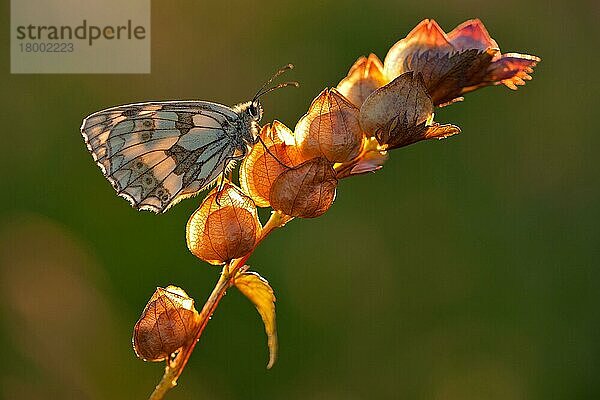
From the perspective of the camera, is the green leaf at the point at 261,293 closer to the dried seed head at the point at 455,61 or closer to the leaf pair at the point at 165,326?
the leaf pair at the point at 165,326

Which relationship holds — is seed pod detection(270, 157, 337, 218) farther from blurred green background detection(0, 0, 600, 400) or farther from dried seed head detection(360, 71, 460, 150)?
blurred green background detection(0, 0, 600, 400)

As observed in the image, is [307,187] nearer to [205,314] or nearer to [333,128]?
[333,128]

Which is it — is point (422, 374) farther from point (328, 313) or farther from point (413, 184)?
point (413, 184)

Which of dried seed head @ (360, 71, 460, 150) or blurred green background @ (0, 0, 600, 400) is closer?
dried seed head @ (360, 71, 460, 150)

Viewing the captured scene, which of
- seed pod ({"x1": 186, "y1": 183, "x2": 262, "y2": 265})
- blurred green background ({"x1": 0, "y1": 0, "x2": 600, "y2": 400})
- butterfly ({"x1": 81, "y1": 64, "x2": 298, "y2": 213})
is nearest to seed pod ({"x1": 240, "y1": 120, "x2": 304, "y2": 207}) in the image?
seed pod ({"x1": 186, "y1": 183, "x2": 262, "y2": 265})

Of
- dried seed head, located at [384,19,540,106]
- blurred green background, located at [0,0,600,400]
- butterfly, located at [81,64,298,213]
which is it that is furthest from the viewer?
blurred green background, located at [0,0,600,400]

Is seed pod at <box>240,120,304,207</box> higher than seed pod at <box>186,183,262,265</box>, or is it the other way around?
seed pod at <box>240,120,304,207</box>
